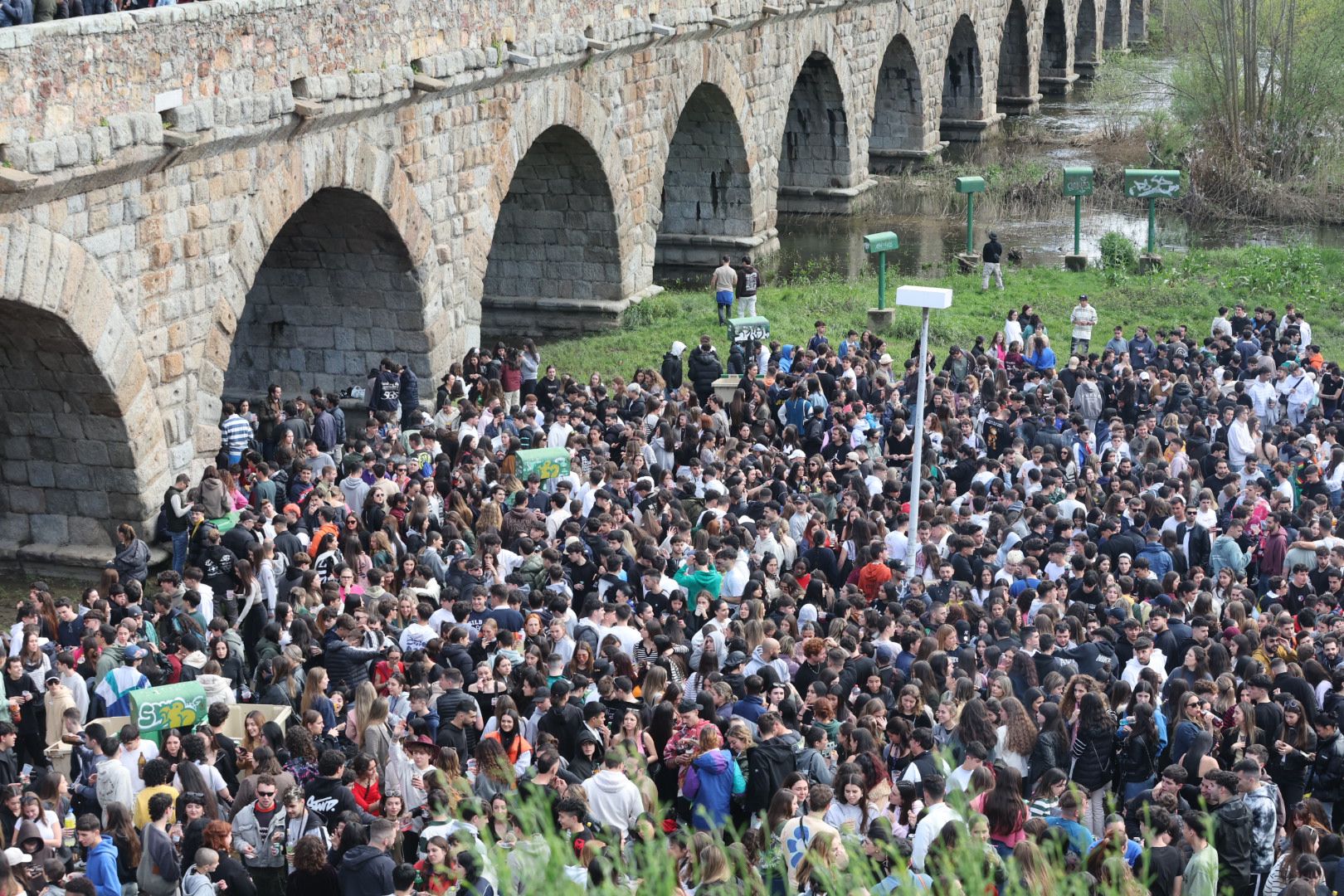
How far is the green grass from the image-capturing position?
81.8ft

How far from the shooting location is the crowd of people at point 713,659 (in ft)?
29.0

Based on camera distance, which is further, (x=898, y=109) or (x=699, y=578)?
(x=898, y=109)

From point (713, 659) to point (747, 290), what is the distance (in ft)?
49.2

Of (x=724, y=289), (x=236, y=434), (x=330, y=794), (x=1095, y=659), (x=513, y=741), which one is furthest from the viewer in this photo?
(x=724, y=289)

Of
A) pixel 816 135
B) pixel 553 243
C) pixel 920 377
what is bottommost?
pixel 920 377

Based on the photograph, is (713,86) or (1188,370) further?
(713,86)

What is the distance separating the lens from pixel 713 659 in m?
11.5

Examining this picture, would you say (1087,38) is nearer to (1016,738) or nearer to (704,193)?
(704,193)

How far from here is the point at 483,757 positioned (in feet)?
31.5

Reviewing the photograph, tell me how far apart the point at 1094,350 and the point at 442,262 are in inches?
390

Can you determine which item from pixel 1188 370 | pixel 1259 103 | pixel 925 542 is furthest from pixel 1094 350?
pixel 1259 103

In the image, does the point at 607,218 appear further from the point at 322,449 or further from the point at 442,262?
the point at 322,449

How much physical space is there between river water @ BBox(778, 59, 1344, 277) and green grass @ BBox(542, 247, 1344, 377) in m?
1.95

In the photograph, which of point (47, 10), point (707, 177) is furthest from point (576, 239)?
point (47, 10)
